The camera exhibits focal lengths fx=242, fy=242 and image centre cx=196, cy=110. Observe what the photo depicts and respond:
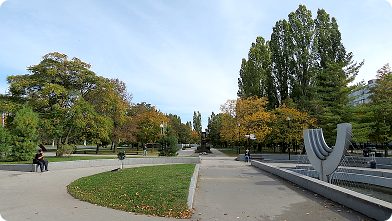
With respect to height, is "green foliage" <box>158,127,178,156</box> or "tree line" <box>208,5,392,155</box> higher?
"tree line" <box>208,5,392,155</box>

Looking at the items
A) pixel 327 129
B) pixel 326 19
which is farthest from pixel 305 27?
pixel 327 129

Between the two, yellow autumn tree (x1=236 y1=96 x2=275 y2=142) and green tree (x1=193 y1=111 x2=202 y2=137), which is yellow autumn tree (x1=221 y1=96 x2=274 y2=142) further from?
green tree (x1=193 y1=111 x2=202 y2=137)

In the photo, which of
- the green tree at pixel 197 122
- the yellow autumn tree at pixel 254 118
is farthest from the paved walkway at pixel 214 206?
the green tree at pixel 197 122

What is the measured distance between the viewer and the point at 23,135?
1909 cm

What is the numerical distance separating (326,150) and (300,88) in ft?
102

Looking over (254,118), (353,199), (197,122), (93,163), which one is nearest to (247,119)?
(254,118)

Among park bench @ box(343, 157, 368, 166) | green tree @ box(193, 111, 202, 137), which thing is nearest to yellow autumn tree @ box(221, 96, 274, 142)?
park bench @ box(343, 157, 368, 166)

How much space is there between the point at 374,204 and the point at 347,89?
95.8 ft

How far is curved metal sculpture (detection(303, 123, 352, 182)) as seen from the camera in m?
9.38

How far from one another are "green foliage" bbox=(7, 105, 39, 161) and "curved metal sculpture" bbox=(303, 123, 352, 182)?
19.8 m

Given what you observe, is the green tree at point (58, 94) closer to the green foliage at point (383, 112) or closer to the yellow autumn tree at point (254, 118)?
the yellow autumn tree at point (254, 118)

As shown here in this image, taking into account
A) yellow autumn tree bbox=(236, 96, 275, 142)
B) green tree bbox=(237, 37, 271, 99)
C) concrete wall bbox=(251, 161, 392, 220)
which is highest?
green tree bbox=(237, 37, 271, 99)

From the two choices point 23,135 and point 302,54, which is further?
point 302,54

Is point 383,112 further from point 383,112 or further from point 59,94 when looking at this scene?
point 59,94
